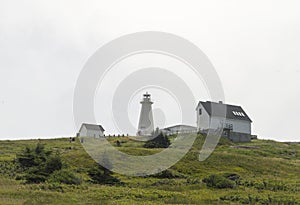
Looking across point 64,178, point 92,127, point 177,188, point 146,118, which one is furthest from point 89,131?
point 64,178

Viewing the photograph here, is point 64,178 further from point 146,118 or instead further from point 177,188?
point 146,118

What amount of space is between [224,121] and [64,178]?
5868 cm

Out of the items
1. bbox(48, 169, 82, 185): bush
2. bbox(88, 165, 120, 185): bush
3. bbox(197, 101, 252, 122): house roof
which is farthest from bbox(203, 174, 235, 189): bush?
bbox(197, 101, 252, 122): house roof

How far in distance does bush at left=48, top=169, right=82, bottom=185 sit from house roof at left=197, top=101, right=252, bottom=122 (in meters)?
55.1

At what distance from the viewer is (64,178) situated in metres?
30.1

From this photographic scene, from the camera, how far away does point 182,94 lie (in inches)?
2079

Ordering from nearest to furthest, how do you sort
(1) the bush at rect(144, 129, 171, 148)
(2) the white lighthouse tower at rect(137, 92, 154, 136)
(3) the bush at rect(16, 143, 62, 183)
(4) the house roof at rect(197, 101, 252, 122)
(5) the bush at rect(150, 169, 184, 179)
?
(3) the bush at rect(16, 143, 62, 183), (5) the bush at rect(150, 169, 184, 179), (1) the bush at rect(144, 129, 171, 148), (4) the house roof at rect(197, 101, 252, 122), (2) the white lighthouse tower at rect(137, 92, 154, 136)

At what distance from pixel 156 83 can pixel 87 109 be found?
53.4ft

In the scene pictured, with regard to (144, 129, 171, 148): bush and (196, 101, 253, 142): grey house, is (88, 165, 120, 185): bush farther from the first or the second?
(196, 101, 253, 142): grey house

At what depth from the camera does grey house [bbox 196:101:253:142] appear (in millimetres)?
83312

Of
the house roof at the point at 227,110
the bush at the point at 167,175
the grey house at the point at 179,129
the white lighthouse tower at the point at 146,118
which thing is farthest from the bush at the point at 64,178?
the white lighthouse tower at the point at 146,118

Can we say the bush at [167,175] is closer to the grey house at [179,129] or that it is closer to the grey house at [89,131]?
the grey house at [179,129]

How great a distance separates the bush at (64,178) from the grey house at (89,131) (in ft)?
215

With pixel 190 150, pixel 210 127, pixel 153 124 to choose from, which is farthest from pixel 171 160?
pixel 153 124
